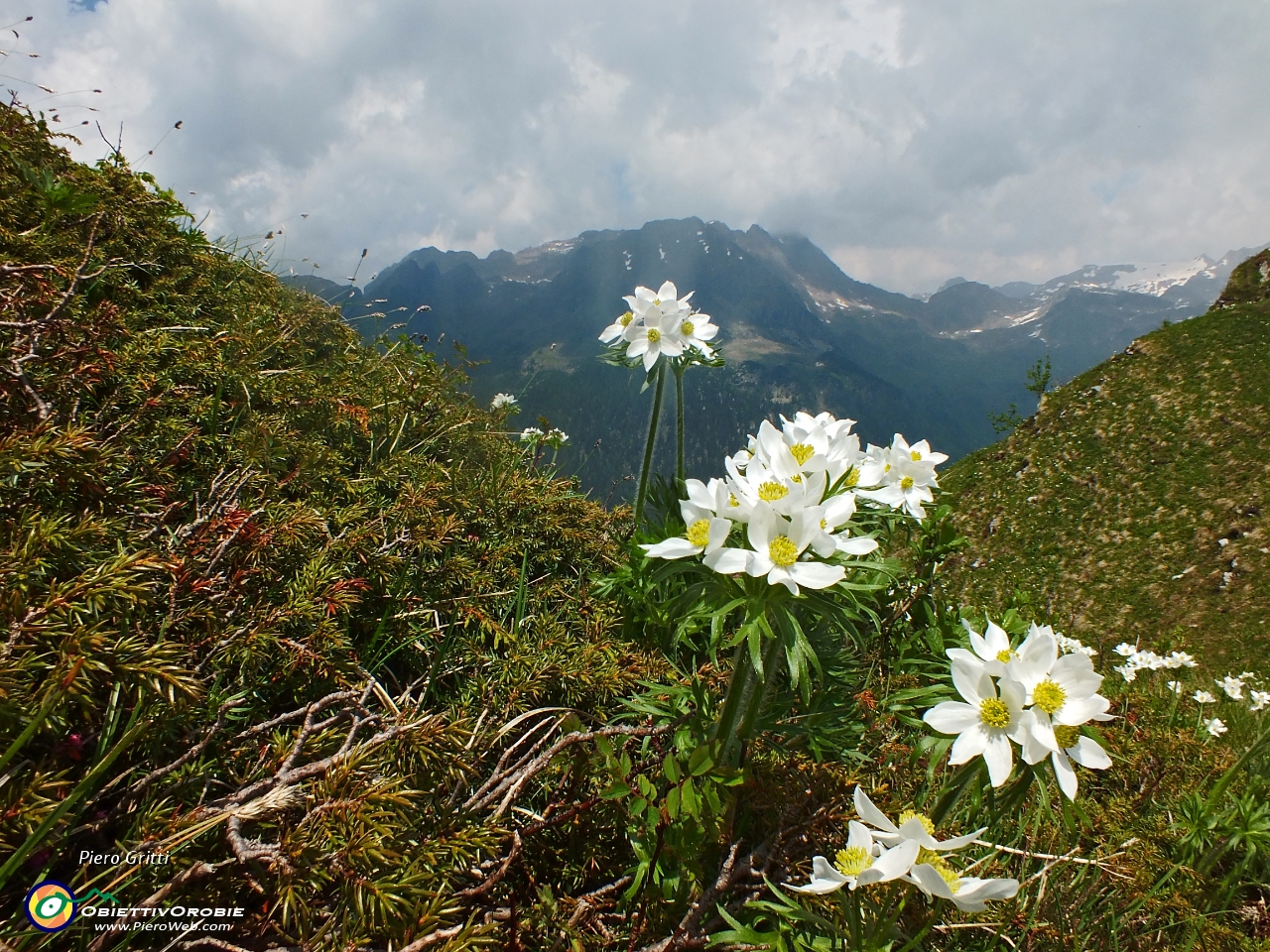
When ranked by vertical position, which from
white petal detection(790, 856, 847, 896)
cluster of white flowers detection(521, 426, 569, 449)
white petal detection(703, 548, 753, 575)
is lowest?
white petal detection(790, 856, 847, 896)

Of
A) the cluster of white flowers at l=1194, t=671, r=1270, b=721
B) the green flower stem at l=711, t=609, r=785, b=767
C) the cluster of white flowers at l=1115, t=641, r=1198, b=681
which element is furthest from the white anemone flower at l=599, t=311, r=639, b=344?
the cluster of white flowers at l=1115, t=641, r=1198, b=681

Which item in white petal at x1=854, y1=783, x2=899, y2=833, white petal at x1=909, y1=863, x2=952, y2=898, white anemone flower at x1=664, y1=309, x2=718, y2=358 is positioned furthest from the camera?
white anemone flower at x1=664, y1=309, x2=718, y2=358

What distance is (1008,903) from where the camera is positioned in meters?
1.83

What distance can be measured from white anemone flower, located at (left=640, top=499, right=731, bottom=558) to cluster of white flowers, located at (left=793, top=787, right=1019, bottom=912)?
68 centimetres

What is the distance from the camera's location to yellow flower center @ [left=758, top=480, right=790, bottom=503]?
1.81m

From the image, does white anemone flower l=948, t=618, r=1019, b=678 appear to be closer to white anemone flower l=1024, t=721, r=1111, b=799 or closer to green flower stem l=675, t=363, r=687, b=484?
white anemone flower l=1024, t=721, r=1111, b=799

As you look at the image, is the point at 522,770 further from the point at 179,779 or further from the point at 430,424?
the point at 430,424

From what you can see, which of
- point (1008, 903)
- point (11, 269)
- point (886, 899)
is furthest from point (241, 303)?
point (1008, 903)

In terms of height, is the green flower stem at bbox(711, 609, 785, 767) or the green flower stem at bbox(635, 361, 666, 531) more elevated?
the green flower stem at bbox(635, 361, 666, 531)

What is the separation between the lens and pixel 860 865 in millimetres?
1387

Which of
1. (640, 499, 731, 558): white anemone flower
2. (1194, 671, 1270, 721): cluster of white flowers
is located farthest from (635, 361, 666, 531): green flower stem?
(1194, 671, 1270, 721): cluster of white flowers

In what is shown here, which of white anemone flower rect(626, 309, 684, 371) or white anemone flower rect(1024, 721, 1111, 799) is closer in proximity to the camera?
white anemone flower rect(1024, 721, 1111, 799)

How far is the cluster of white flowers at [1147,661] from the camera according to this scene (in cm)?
520

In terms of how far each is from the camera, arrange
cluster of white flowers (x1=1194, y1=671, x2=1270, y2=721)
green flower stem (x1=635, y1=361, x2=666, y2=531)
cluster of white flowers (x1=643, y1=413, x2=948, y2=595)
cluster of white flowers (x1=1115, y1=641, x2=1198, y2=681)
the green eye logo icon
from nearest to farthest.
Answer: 1. the green eye logo icon
2. cluster of white flowers (x1=643, y1=413, x2=948, y2=595)
3. green flower stem (x1=635, y1=361, x2=666, y2=531)
4. cluster of white flowers (x1=1194, y1=671, x2=1270, y2=721)
5. cluster of white flowers (x1=1115, y1=641, x2=1198, y2=681)
